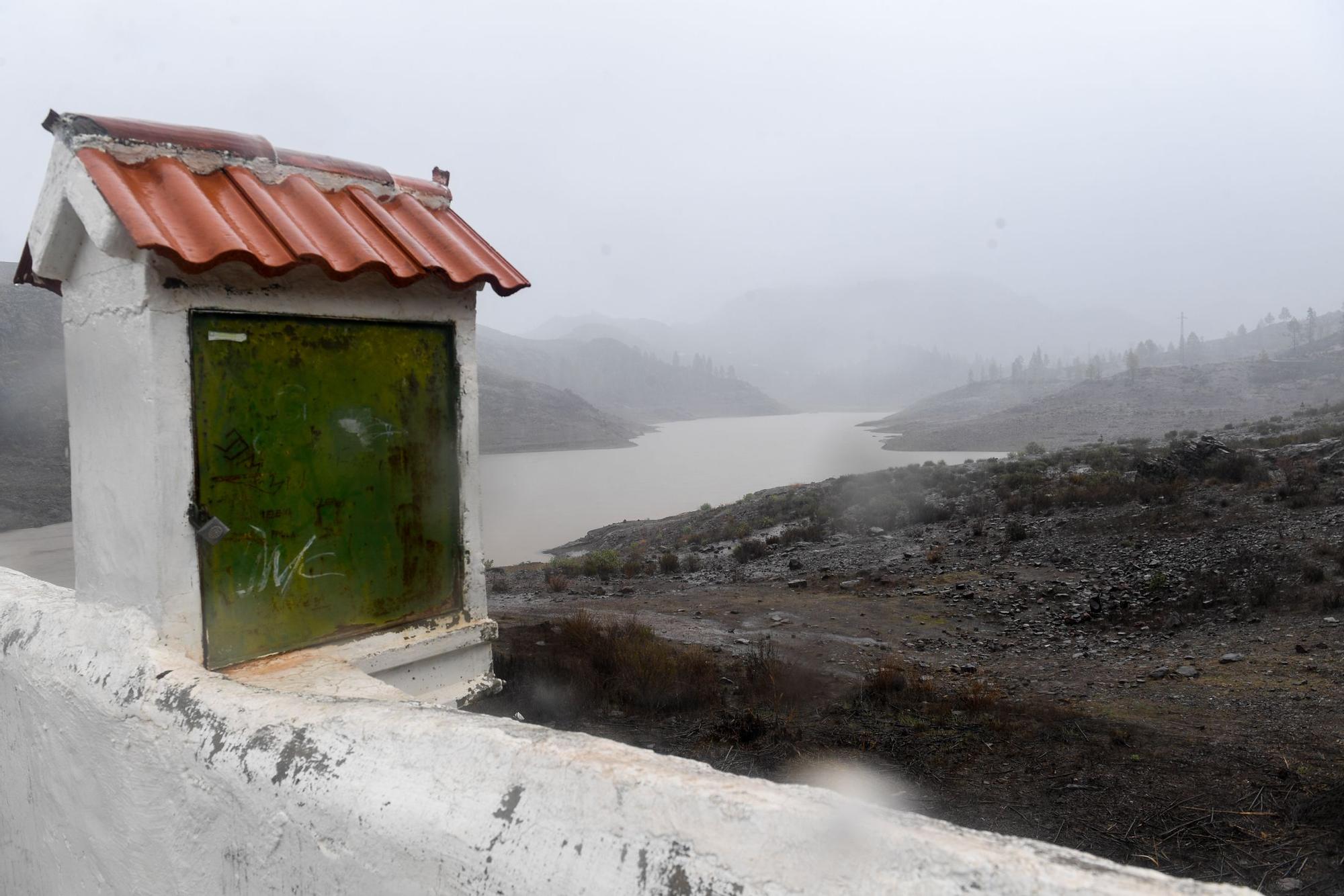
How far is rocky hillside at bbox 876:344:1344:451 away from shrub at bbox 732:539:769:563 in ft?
92.2

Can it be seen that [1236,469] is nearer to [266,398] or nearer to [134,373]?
[266,398]

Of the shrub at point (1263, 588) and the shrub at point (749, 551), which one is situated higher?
the shrub at point (1263, 588)

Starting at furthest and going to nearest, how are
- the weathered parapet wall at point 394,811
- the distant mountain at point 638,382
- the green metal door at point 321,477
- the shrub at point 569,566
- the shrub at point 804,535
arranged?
the distant mountain at point 638,382, the shrub at point 804,535, the shrub at point 569,566, the green metal door at point 321,477, the weathered parapet wall at point 394,811

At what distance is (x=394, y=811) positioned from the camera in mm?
1572

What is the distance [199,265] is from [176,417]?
0.47 metres

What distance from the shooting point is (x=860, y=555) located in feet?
49.2

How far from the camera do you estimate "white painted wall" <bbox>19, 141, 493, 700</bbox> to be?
2.38m

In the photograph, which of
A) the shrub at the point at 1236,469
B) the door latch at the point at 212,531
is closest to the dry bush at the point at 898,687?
the door latch at the point at 212,531

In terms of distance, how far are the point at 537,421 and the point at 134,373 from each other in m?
63.0

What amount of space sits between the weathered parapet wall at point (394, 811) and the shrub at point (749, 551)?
14.2 m

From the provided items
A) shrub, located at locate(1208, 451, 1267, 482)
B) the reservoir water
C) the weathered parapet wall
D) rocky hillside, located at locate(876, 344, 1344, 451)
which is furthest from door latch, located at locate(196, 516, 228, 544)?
rocky hillside, located at locate(876, 344, 1344, 451)

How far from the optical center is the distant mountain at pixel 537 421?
198ft

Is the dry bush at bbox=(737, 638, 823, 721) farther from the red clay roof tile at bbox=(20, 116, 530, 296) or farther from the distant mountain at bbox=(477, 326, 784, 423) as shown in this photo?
the distant mountain at bbox=(477, 326, 784, 423)

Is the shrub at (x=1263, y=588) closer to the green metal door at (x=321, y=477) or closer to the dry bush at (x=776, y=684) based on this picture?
the dry bush at (x=776, y=684)
